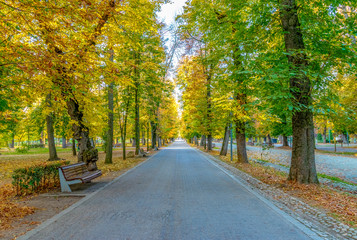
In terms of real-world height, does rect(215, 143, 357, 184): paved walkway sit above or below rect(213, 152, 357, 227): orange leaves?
below

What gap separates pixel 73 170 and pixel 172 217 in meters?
4.64

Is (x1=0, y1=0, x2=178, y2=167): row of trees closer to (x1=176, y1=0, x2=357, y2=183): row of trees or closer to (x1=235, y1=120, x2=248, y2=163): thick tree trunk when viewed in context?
(x1=176, y1=0, x2=357, y2=183): row of trees

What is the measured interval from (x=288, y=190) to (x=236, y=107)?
21.5ft

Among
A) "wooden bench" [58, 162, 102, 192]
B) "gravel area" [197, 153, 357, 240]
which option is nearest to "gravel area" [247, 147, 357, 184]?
"gravel area" [197, 153, 357, 240]

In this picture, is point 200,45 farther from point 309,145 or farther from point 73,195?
point 73,195

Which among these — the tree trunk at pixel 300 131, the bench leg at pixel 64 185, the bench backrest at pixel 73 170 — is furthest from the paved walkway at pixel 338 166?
the bench leg at pixel 64 185

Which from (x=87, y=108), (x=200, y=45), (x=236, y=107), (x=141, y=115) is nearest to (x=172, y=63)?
(x=200, y=45)

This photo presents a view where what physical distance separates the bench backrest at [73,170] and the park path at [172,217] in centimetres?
129

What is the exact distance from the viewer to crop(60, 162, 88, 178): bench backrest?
7.31m

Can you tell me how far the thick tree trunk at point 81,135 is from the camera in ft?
32.4

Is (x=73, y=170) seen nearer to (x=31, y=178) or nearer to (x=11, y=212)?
(x=31, y=178)

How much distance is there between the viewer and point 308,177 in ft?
24.6

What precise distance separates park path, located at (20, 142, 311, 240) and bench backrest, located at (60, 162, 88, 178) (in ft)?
4.22

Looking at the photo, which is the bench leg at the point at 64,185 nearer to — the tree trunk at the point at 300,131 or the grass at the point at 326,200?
the grass at the point at 326,200
